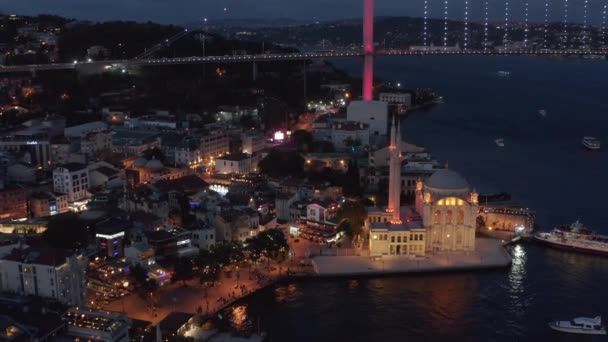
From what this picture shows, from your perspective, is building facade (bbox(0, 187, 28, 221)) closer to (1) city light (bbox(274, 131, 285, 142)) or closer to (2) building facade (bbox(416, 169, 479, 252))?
(2) building facade (bbox(416, 169, 479, 252))

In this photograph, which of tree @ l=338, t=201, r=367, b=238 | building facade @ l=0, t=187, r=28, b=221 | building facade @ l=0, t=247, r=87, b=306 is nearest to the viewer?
building facade @ l=0, t=247, r=87, b=306

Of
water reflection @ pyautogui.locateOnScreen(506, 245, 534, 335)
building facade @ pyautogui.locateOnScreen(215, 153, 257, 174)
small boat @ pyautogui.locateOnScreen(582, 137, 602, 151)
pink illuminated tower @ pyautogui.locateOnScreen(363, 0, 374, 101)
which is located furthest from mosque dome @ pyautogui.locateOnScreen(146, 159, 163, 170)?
small boat @ pyautogui.locateOnScreen(582, 137, 602, 151)

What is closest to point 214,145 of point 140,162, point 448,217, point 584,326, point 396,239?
point 140,162

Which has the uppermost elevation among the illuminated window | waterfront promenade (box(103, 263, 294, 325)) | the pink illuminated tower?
the pink illuminated tower

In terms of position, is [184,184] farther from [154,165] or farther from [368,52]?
[368,52]

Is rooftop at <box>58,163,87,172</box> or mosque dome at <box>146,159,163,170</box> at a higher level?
rooftop at <box>58,163,87,172</box>

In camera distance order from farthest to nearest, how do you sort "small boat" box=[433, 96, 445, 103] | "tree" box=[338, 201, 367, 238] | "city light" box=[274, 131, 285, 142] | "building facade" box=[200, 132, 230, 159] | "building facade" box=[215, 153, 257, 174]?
1. "small boat" box=[433, 96, 445, 103]
2. "city light" box=[274, 131, 285, 142]
3. "building facade" box=[200, 132, 230, 159]
4. "building facade" box=[215, 153, 257, 174]
5. "tree" box=[338, 201, 367, 238]

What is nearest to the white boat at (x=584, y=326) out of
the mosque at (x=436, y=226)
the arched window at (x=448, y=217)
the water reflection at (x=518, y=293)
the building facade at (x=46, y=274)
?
the water reflection at (x=518, y=293)
